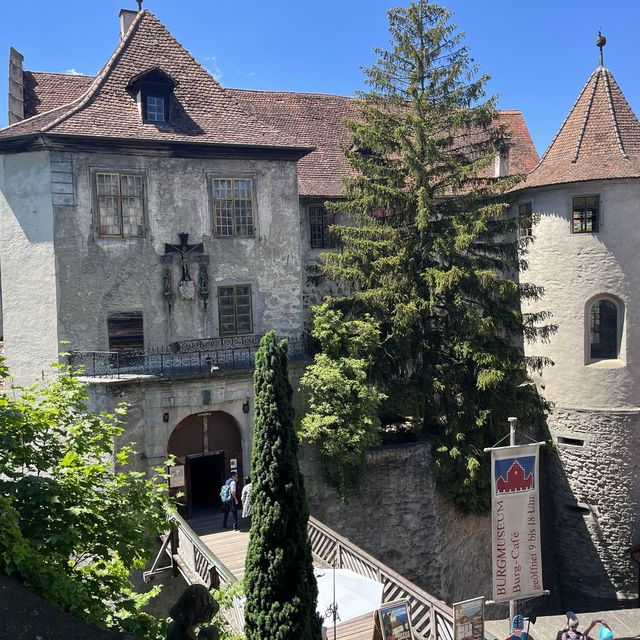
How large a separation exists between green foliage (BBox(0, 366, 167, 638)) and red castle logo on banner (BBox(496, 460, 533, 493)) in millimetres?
6934

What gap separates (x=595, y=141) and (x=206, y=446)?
52.6 feet

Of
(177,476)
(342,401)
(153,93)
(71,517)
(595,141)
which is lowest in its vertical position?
(177,476)

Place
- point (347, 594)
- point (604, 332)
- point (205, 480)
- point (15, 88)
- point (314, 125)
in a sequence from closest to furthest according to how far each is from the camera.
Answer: point (347, 594) < point (205, 480) < point (15, 88) < point (604, 332) < point (314, 125)

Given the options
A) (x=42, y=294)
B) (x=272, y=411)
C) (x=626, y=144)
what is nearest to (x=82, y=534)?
(x=272, y=411)

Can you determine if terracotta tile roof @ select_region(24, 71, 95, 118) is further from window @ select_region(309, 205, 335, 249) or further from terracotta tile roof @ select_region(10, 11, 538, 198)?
window @ select_region(309, 205, 335, 249)

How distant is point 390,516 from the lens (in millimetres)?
20625

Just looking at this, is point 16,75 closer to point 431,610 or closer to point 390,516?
point 390,516

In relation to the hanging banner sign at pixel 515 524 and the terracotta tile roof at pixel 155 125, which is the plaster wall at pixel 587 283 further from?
the hanging banner sign at pixel 515 524

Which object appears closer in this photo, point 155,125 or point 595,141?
point 155,125

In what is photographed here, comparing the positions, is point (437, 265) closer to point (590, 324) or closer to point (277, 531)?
point (590, 324)

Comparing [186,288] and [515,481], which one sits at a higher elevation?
[186,288]

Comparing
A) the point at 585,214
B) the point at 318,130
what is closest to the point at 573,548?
the point at 585,214

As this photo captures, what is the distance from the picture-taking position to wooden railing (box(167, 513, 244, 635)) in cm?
1289

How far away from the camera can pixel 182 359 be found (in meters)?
20.4
